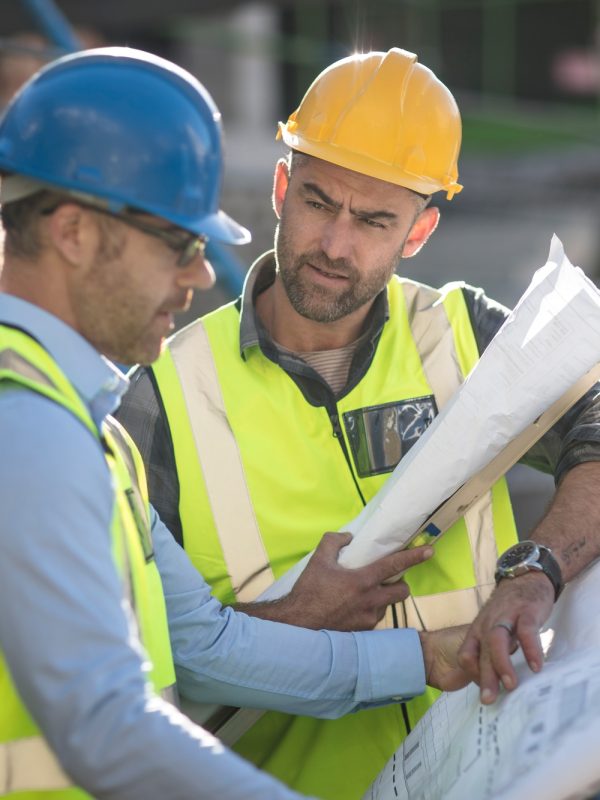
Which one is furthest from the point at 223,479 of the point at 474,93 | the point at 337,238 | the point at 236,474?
the point at 474,93

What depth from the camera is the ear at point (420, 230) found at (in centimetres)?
332

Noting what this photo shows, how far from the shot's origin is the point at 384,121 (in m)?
3.07

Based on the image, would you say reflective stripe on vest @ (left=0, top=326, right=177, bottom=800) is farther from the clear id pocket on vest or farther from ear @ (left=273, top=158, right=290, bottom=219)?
ear @ (left=273, top=158, right=290, bottom=219)

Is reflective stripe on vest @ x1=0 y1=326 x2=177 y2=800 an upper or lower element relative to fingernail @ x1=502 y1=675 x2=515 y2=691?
upper

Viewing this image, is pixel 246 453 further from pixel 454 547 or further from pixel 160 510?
pixel 454 547

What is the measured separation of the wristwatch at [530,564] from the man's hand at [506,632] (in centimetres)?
1

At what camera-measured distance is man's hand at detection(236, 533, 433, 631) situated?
8.82 ft

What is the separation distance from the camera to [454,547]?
9.53 ft

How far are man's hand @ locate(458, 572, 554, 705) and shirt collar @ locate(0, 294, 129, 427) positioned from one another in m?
0.88

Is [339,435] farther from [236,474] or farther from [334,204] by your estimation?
[334,204]

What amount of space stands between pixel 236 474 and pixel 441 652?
0.60 m

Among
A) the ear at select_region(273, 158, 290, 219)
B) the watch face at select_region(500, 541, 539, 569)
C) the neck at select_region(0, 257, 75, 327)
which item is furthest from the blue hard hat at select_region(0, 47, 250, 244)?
the ear at select_region(273, 158, 290, 219)

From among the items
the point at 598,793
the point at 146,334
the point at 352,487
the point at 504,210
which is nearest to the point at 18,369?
the point at 146,334

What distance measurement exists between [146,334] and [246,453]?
96cm
